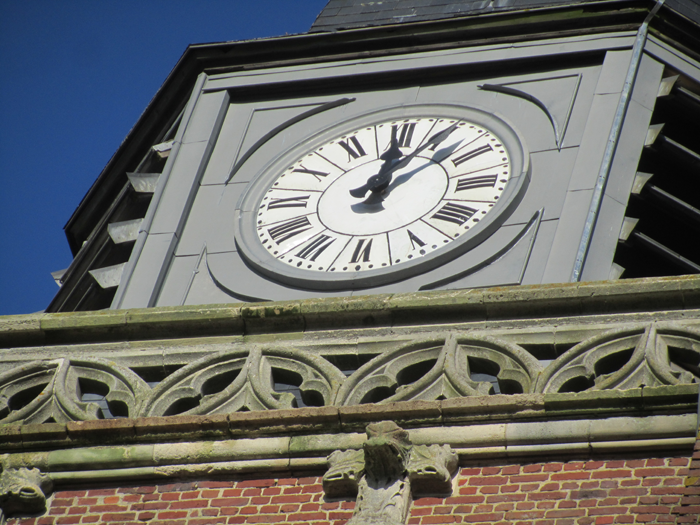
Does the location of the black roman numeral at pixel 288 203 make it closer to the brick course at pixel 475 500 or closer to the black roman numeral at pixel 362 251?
the black roman numeral at pixel 362 251

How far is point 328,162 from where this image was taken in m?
11.2

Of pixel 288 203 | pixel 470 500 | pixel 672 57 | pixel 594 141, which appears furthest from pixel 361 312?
pixel 672 57

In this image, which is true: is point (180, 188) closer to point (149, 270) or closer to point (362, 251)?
point (149, 270)

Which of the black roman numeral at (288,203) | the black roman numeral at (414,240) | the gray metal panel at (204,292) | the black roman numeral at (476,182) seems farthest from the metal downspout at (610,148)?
the gray metal panel at (204,292)

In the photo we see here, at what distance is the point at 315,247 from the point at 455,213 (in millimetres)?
935

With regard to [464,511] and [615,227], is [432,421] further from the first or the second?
[615,227]

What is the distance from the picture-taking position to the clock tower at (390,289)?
725 cm

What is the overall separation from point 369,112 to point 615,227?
2431mm

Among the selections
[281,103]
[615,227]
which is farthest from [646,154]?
[281,103]

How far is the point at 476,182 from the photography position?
10.6 metres

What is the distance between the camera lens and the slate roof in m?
13.0

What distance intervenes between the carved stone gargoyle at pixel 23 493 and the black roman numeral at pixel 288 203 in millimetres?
3612

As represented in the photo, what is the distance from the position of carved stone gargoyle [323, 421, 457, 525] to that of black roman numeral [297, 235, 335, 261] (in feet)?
10.1

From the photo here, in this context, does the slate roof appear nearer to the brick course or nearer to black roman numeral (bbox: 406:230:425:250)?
black roman numeral (bbox: 406:230:425:250)
